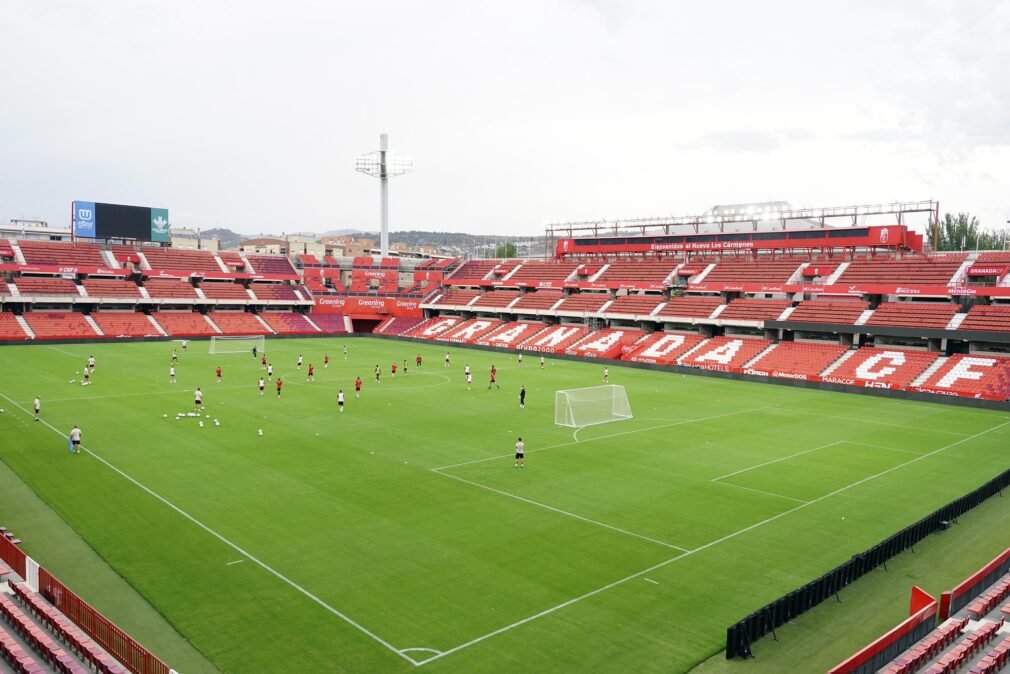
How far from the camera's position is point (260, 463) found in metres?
25.3

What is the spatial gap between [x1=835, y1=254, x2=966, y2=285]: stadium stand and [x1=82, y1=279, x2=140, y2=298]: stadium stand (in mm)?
70483

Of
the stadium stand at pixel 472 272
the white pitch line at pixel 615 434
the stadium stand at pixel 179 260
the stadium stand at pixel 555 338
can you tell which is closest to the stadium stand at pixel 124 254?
the stadium stand at pixel 179 260

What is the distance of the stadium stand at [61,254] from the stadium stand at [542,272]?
153 feet

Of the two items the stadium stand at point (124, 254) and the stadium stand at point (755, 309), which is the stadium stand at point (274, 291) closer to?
the stadium stand at point (124, 254)

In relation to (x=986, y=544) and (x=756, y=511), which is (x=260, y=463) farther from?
(x=986, y=544)

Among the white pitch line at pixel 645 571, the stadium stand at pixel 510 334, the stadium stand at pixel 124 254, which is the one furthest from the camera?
the stadium stand at pixel 124 254

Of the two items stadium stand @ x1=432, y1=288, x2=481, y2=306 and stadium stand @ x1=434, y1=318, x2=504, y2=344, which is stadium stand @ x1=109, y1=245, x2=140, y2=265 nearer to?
stadium stand @ x1=432, y1=288, x2=481, y2=306

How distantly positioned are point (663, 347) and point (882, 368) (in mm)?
18144

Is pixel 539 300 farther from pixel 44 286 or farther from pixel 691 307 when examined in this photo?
pixel 44 286

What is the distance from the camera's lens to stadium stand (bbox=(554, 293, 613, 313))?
73.9 m

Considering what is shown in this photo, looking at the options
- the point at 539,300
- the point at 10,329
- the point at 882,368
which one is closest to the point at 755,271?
the point at 882,368

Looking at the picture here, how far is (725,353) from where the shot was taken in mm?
58312

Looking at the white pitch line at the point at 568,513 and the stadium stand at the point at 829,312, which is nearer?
the white pitch line at the point at 568,513

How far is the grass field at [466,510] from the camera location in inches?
539
